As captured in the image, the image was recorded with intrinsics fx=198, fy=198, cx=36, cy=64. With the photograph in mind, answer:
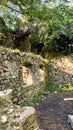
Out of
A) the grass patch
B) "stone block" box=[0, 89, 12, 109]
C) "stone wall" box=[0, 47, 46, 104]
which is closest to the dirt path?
"stone wall" box=[0, 47, 46, 104]

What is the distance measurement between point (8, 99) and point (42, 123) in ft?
8.01

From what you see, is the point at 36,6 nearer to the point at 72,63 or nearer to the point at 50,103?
the point at 50,103

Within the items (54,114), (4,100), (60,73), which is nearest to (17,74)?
(54,114)

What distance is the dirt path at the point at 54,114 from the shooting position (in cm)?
475

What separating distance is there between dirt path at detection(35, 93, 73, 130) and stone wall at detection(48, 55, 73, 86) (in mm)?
4055

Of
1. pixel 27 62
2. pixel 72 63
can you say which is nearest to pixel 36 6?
pixel 27 62

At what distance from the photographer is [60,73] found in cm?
1145

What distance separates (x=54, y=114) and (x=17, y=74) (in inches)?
66.4

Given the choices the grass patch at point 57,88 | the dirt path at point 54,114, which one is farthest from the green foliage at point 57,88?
the dirt path at point 54,114

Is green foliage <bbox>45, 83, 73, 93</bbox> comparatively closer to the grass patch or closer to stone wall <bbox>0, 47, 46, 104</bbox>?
the grass patch

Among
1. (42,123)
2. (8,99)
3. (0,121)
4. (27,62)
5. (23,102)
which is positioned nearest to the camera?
(0,121)

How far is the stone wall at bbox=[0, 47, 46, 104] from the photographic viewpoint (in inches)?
217

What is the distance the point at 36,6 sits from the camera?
6.45 meters

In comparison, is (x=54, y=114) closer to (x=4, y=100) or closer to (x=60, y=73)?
(x=4, y=100)
